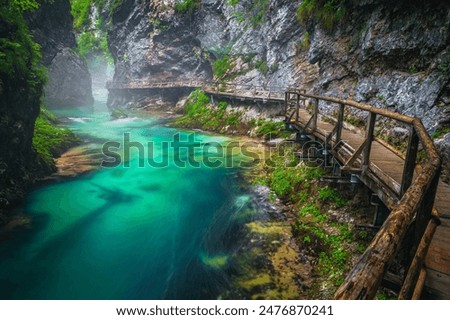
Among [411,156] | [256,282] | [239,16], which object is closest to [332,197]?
[256,282]

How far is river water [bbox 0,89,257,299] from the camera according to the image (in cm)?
798

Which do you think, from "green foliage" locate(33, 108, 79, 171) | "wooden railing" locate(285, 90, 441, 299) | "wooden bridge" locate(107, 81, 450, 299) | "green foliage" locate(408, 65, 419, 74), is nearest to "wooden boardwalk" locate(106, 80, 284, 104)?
"green foliage" locate(408, 65, 419, 74)

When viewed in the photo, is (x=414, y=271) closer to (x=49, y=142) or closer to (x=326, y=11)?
(x=326, y=11)

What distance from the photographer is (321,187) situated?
10742 millimetres

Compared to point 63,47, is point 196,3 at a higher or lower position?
higher

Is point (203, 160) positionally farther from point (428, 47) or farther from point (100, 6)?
point (100, 6)

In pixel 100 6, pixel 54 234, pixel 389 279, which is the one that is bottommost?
pixel 54 234

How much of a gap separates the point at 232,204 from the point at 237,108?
615 inches

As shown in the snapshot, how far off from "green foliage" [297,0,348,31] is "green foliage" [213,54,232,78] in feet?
46.3

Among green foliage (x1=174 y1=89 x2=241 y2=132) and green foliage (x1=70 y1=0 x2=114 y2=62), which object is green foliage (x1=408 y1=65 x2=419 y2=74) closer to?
green foliage (x1=174 y1=89 x2=241 y2=132)

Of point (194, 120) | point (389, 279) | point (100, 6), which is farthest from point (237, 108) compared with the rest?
point (100, 6)

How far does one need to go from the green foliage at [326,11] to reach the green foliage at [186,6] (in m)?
22.8

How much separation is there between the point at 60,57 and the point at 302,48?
36695 mm

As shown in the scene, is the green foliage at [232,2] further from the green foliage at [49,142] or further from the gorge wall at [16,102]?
the gorge wall at [16,102]
